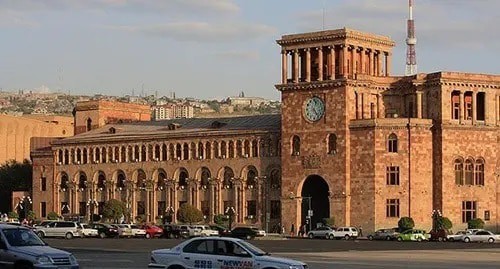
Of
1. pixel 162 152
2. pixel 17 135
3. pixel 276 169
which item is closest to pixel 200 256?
pixel 276 169

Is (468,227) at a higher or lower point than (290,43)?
Result: lower

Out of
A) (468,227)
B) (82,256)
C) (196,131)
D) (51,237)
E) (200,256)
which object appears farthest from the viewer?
(196,131)

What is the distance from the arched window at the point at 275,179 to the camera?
11788 centimetres

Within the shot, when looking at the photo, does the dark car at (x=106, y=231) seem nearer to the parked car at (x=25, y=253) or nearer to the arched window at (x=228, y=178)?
the arched window at (x=228, y=178)

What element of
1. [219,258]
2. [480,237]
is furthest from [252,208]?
[219,258]

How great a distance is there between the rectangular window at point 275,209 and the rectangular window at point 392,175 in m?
13.0

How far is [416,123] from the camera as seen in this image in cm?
10969

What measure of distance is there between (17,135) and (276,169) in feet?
282

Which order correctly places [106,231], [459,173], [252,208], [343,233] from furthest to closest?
1. [252,208]
2. [459,173]
3. [343,233]
4. [106,231]

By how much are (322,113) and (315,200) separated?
9.28 m

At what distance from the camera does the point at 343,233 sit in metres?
103

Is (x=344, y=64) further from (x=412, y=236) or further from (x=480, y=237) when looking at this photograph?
(x=480, y=237)

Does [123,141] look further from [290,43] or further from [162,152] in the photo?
[290,43]

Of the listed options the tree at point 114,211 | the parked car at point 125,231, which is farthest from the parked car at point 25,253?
the tree at point 114,211
